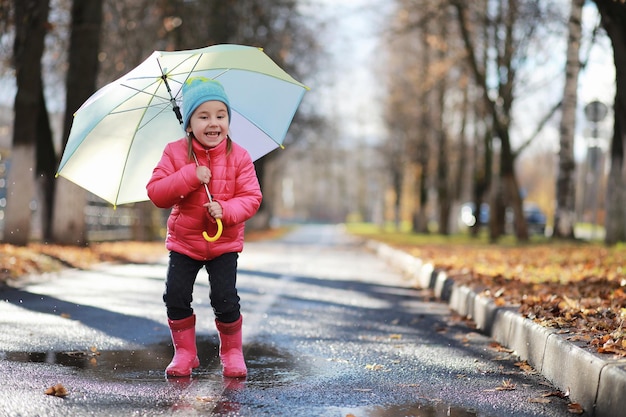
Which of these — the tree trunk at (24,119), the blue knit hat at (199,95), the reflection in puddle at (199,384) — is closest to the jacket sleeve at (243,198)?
the blue knit hat at (199,95)

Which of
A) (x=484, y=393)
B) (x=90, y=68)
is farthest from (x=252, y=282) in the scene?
(x=484, y=393)

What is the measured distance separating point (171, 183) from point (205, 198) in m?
0.24

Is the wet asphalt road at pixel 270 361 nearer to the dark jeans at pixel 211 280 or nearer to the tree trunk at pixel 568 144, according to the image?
the dark jeans at pixel 211 280

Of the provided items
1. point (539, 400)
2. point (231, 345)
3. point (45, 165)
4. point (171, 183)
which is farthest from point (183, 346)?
point (45, 165)

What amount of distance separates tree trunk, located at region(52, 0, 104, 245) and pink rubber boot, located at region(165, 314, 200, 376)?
12.3 metres

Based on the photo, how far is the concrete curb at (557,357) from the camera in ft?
14.4

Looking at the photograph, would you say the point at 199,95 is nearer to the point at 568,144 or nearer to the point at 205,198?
the point at 205,198

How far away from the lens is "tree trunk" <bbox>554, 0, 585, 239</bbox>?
842 inches

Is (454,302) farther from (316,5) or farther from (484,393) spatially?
(316,5)

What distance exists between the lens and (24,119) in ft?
49.2

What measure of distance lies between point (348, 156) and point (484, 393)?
77907mm

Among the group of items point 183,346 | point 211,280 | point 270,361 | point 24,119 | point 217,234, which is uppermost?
point 24,119

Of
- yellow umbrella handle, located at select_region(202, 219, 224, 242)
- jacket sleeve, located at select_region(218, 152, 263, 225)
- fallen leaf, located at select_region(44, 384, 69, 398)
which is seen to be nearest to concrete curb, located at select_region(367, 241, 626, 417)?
jacket sleeve, located at select_region(218, 152, 263, 225)

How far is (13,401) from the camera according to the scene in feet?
14.5
